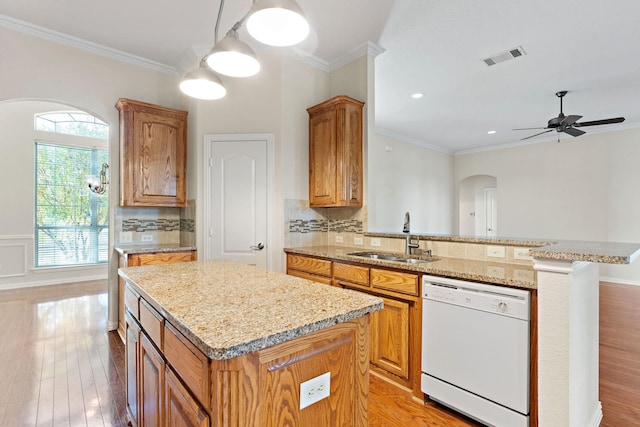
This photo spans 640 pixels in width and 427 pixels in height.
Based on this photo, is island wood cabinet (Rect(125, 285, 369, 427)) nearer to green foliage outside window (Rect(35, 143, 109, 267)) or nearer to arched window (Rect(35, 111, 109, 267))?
arched window (Rect(35, 111, 109, 267))

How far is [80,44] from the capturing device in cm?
322

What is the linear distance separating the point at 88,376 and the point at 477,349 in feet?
9.28

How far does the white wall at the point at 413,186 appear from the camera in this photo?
22.1ft

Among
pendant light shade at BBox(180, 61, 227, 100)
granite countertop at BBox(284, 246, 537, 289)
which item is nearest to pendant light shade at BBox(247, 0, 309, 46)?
pendant light shade at BBox(180, 61, 227, 100)

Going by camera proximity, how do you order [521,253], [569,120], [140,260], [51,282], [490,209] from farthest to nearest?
[490,209]
[51,282]
[569,120]
[140,260]
[521,253]

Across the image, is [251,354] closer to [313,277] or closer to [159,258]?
[313,277]

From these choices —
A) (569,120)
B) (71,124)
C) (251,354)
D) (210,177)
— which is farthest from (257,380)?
(71,124)

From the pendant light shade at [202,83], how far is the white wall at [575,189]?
7067 millimetres

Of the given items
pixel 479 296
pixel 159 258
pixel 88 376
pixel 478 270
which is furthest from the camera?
pixel 159 258

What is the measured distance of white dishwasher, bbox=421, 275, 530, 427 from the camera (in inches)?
66.2

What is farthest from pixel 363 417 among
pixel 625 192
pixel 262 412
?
pixel 625 192

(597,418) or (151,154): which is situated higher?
(151,154)

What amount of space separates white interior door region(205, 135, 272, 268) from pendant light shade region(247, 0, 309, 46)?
6.59 ft

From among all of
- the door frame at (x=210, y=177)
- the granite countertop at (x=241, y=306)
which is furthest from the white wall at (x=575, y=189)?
the granite countertop at (x=241, y=306)
